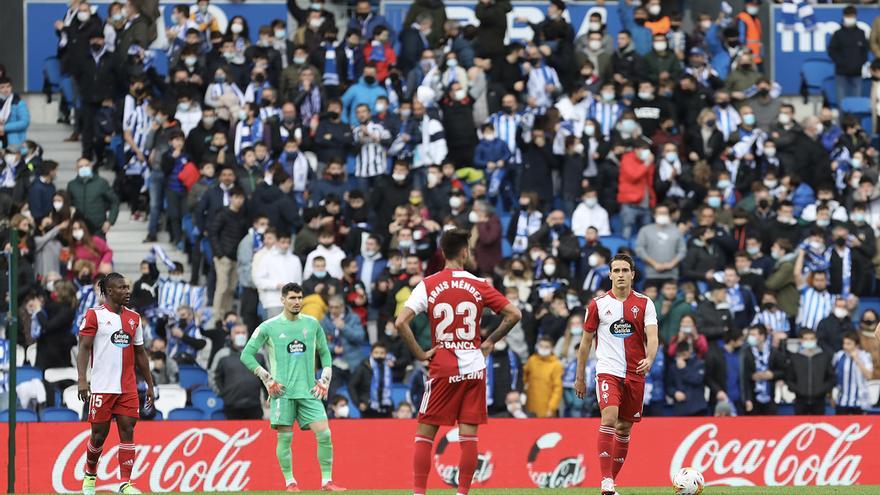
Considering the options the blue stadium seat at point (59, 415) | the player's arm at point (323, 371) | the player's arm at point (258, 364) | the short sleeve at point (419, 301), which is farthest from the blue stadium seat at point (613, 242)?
the short sleeve at point (419, 301)

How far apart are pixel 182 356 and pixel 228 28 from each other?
7.99 meters

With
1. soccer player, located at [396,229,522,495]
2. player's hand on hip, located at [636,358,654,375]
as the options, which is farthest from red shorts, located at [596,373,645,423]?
soccer player, located at [396,229,522,495]

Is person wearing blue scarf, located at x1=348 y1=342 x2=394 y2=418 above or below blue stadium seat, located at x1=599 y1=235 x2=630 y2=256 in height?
below

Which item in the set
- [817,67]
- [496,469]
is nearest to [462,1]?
[817,67]

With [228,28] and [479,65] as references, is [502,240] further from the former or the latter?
[228,28]

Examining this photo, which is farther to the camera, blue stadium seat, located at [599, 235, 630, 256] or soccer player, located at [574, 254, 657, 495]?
blue stadium seat, located at [599, 235, 630, 256]

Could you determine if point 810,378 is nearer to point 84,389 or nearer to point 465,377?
point 465,377

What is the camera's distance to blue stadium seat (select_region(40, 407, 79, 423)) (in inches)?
888

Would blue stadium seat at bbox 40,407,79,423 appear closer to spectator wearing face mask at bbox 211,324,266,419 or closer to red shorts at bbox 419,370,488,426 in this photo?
spectator wearing face mask at bbox 211,324,266,419

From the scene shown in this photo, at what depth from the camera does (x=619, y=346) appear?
16.0 m

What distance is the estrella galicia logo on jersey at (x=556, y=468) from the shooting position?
21812mm

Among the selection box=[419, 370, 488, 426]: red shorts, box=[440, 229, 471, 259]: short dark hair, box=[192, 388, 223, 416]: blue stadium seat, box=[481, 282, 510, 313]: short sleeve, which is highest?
box=[440, 229, 471, 259]: short dark hair

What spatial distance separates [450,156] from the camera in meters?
28.6

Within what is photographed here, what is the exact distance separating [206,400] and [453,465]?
405 cm
